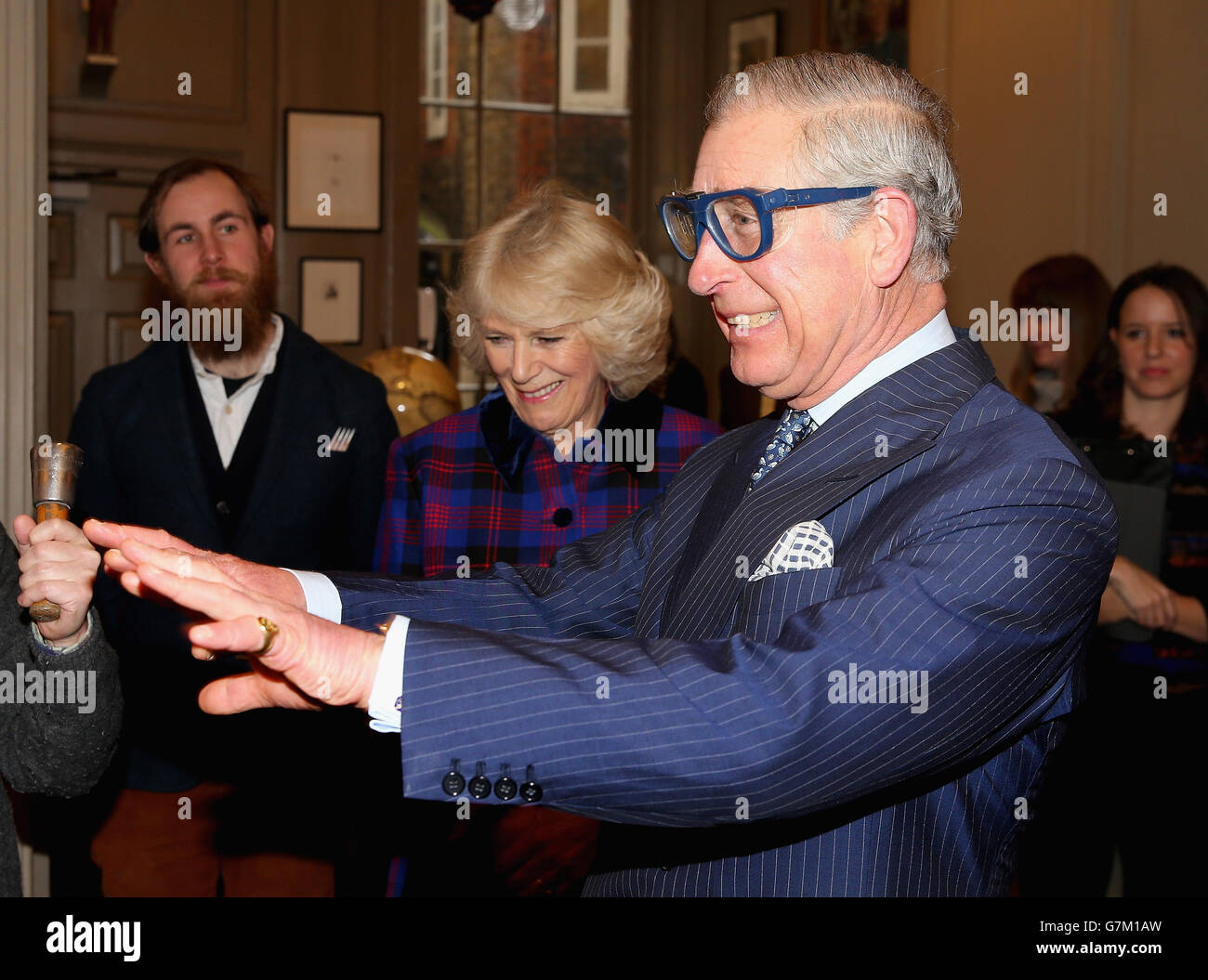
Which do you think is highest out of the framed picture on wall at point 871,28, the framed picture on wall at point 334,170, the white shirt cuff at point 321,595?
the framed picture on wall at point 871,28

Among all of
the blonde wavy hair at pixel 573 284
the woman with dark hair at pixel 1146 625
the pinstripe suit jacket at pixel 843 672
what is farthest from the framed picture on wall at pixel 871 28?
the pinstripe suit jacket at pixel 843 672

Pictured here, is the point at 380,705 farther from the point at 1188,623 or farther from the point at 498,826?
the point at 1188,623

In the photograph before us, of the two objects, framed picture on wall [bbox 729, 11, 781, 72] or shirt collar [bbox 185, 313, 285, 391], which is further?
framed picture on wall [bbox 729, 11, 781, 72]

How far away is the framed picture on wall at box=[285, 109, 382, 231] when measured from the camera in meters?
6.95

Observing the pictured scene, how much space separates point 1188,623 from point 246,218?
2.61 metres

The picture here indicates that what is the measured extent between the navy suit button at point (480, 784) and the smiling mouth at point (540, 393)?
171 centimetres

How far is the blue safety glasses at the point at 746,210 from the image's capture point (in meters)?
1.46

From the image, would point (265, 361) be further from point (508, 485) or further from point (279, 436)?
point (508, 485)

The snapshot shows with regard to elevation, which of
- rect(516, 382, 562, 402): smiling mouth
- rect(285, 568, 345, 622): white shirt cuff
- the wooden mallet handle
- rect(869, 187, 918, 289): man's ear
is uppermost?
rect(869, 187, 918, 289): man's ear

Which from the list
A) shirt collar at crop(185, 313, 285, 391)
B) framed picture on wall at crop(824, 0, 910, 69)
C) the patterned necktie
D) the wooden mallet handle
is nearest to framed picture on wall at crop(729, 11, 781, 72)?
framed picture on wall at crop(824, 0, 910, 69)

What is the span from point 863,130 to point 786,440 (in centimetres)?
41

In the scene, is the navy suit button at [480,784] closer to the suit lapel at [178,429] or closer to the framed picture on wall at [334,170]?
the suit lapel at [178,429]

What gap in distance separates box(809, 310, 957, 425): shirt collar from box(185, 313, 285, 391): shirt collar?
204 cm

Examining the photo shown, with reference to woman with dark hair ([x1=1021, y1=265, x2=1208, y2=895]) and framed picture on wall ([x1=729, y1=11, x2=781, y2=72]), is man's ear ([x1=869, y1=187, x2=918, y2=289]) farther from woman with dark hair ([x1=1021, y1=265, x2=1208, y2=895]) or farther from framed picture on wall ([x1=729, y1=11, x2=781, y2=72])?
framed picture on wall ([x1=729, y1=11, x2=781, y2=72])
